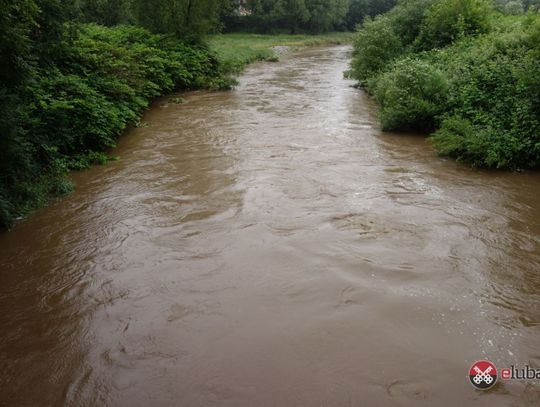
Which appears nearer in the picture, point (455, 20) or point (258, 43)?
point (455, 20)

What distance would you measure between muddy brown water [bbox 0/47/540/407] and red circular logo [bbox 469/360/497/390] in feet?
0.27

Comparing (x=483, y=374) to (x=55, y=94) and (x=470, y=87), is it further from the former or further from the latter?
(x=55, y=94)

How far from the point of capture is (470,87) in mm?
11711

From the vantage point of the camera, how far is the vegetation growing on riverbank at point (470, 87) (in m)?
9.70

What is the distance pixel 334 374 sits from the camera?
4.21 metres

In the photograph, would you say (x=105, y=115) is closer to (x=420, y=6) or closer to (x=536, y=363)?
(x=536, y=363)

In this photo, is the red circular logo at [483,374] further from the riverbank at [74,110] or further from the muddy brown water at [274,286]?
the riverbank at [74,110]

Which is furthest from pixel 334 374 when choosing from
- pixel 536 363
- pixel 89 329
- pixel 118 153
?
pixel 118 153

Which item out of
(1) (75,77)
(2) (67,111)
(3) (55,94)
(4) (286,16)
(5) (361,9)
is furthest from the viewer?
(5) (361,9)

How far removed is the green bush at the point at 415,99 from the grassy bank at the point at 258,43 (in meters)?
12.5

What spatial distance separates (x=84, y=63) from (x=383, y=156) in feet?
31.1

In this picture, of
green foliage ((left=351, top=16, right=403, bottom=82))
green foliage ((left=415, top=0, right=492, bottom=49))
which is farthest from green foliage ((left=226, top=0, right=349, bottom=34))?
green foliage ((left=415, top=0, right=492, bottom=49))

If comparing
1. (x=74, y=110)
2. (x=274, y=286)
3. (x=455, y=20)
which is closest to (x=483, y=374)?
(x=274, y=286)

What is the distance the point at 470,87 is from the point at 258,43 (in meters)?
36.2
